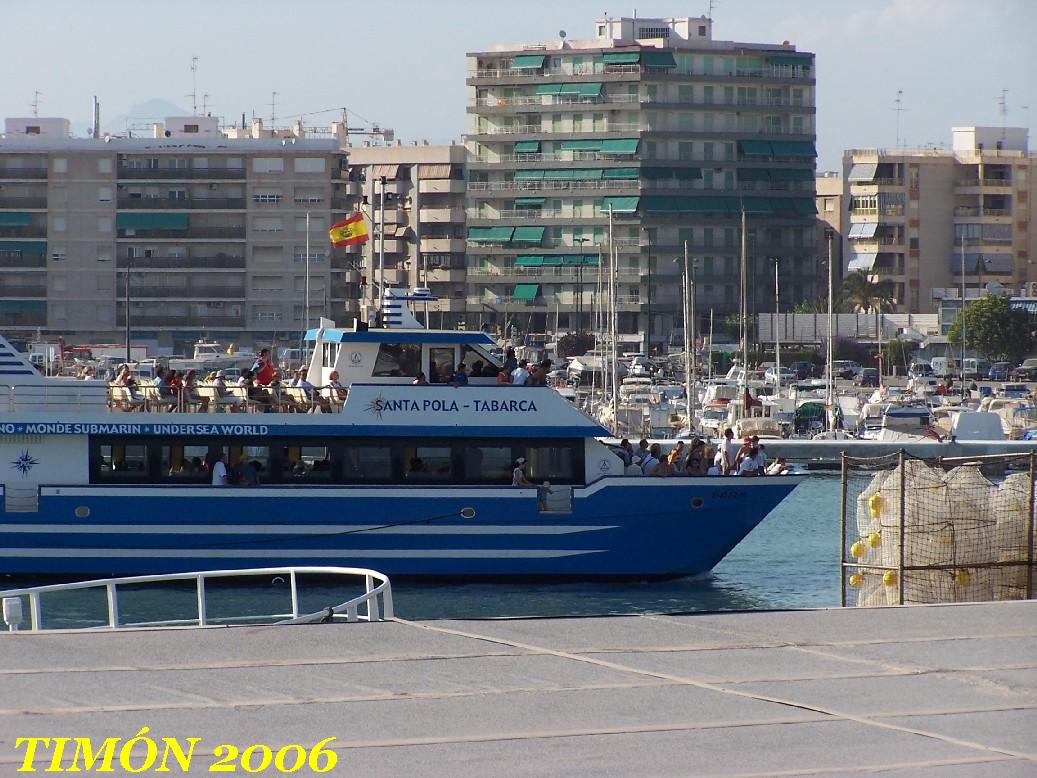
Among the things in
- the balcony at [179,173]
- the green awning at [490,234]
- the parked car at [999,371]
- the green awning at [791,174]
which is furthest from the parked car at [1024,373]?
the balcony at [179,173]

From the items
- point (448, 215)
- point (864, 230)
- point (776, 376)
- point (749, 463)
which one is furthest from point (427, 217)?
point (749, 463)

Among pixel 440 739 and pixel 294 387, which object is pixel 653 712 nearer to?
pixel 440 739

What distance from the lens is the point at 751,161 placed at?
101 meters

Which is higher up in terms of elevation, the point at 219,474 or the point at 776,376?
the point at 776,376

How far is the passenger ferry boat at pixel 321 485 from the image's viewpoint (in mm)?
24906

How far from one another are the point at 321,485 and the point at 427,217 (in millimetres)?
81063

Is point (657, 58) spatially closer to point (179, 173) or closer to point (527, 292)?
point (527, 292)

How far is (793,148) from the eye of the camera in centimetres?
10106

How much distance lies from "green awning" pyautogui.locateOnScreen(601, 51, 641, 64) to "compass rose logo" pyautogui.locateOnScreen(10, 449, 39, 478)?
7621cm

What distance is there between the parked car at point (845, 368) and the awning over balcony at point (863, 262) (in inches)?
616

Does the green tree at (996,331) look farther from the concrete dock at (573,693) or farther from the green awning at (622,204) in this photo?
the concrete dock at (573,693)

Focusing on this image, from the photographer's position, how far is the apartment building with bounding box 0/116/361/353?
91562mm

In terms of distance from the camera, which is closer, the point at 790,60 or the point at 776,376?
the point at 776,376

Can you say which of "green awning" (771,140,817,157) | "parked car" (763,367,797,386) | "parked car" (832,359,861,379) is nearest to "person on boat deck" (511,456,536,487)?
"parked car" (763,367,797,386)
